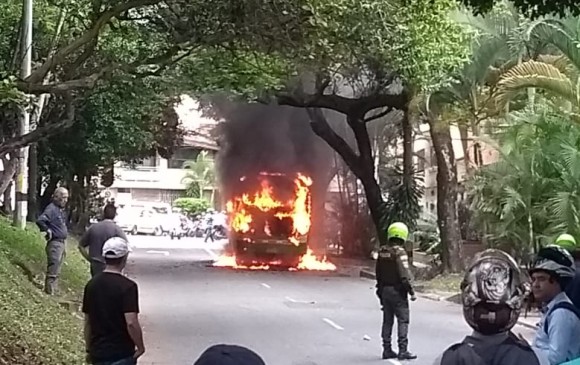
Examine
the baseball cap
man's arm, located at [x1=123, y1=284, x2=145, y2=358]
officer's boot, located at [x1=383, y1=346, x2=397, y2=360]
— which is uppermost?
the baseball cap

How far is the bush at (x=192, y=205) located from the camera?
3145 inches

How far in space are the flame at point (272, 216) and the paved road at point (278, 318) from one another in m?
3.71

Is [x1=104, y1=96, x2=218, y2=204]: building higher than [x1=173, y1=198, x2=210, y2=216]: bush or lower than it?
higher

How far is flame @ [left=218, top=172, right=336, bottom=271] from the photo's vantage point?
114ft

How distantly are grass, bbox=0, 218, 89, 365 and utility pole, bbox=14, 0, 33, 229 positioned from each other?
276 cm

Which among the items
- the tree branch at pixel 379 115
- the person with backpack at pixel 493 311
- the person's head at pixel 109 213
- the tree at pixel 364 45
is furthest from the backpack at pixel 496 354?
the tree branch at pixel 379 115

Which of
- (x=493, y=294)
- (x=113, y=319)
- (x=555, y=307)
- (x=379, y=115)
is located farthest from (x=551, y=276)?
(x=379, y=115)

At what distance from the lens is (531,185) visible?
21.7 meters

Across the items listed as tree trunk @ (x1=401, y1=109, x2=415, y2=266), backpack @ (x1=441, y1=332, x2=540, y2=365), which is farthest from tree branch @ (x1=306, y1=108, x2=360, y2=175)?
backpack @ (x1=441, y1=332, x2=540, y2=365)

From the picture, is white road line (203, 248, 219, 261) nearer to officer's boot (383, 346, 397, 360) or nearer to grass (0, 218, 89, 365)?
grass (0, 218, 89, 365)

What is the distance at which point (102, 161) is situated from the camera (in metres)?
34.2

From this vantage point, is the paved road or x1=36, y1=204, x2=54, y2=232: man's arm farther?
x1=36, y1=204, x2=54, y2=232: man's arm

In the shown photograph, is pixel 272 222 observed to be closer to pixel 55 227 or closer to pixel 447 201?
pixel 447 201

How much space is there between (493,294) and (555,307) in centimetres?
168
